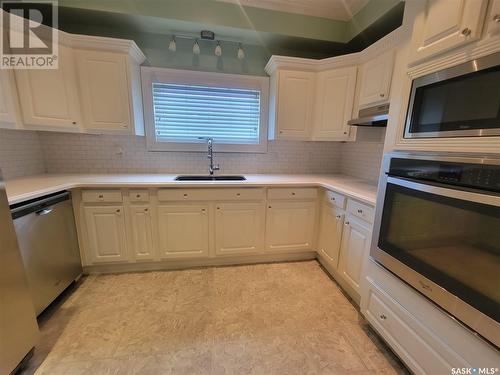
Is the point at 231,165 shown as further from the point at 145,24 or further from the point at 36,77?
the point at 36,77

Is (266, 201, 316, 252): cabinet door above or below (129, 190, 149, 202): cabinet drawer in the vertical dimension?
below

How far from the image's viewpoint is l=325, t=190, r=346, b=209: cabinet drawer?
1.96 metres

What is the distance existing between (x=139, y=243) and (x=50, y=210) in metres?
0.77

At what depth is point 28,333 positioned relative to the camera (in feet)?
4.12

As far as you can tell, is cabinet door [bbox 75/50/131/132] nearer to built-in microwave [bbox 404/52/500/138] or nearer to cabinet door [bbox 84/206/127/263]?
cabinet door [bbox 84/206/127/263]

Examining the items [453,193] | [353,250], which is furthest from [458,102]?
[353,250]

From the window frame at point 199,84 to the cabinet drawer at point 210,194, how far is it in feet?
2.37

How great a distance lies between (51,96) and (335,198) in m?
2.86

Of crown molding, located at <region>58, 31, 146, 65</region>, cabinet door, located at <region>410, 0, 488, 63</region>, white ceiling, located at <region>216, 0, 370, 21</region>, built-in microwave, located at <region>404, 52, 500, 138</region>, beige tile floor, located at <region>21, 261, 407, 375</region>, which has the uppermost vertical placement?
white ceiling, located at <region>216, 0, 370, 21</region>

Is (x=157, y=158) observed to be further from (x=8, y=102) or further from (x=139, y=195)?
(x=8, y=102)

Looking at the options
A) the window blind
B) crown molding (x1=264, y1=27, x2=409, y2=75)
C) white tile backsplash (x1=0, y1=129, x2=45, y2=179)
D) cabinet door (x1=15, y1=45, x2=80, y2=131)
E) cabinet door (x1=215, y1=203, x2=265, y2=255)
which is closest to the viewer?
cabinet door (x1=15, y1=45, x2=80, y2=131)

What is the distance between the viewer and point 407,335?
1215mm

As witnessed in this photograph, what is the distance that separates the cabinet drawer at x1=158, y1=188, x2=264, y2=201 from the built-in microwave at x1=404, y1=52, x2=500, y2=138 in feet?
4.62

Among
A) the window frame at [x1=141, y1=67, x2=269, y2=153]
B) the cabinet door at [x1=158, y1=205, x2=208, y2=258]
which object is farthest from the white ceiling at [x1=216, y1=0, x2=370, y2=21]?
the cabinet door at [x1=158, y1=205, x2=208, y2=258]
